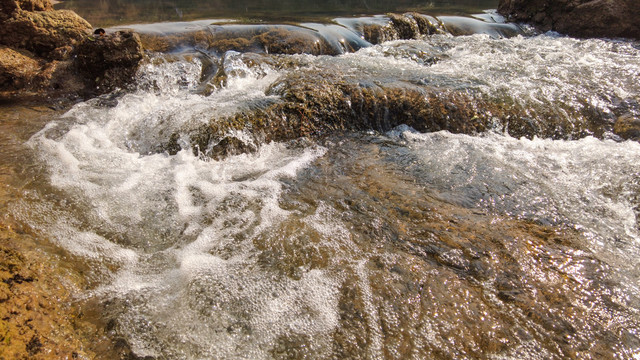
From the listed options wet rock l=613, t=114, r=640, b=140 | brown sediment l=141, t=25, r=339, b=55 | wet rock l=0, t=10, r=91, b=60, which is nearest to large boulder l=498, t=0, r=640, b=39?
wet rock l=613, t=114, r=640, b=140

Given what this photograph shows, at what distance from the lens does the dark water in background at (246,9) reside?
30.9 ft

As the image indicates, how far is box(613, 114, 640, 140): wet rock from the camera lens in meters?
4.25

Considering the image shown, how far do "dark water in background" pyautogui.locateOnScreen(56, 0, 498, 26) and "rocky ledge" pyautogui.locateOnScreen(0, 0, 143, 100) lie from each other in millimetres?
3191

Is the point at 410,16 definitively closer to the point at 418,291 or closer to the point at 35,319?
the point at 418,291

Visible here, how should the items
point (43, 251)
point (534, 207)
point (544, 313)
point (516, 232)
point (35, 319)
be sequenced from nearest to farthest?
point (35, 319) < point (544, 313) < point (43, 251) < point (516, 232) < point (534, 207)

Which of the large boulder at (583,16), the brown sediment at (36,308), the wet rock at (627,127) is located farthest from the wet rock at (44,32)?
Result: the large boulder at (583,16)

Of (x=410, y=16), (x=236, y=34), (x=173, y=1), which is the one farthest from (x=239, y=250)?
(x=173, y=1)

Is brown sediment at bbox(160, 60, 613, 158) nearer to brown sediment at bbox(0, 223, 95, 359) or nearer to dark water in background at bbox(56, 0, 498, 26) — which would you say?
brown sediment at bbox(0, 223, 95, 359)

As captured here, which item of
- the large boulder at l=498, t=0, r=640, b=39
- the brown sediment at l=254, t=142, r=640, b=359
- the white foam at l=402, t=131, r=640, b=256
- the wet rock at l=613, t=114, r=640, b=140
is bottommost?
the brown sediment at l=254, t=142, r=640, b=359

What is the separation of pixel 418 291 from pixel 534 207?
155 centimetres

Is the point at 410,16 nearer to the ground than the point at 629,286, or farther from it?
farther from it

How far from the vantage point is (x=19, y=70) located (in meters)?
4.96

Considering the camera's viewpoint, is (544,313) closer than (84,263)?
Yes

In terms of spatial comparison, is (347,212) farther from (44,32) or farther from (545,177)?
(44,32)
